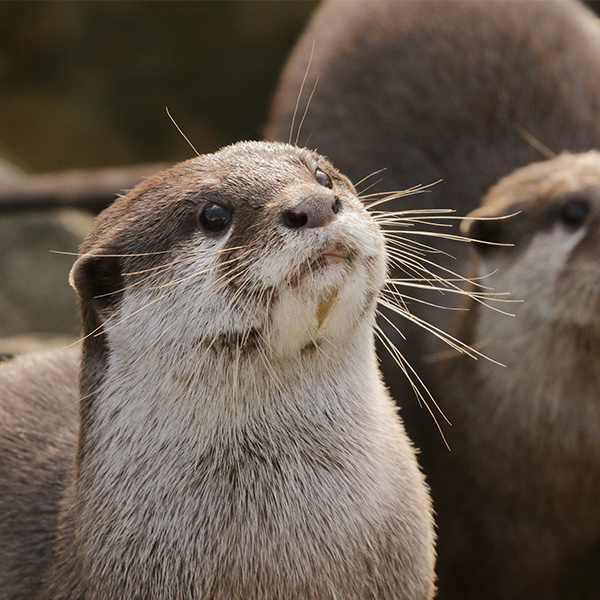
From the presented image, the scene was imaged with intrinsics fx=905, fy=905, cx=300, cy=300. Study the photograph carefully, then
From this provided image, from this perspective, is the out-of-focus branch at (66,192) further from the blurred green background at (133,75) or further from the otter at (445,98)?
the blurred green background at (133,75)

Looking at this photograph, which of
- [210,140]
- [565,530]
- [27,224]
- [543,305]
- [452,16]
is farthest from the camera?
[210,140]

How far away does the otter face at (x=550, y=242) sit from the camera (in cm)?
238

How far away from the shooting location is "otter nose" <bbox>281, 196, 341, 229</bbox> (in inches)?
56.9

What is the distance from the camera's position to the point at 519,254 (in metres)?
2.55

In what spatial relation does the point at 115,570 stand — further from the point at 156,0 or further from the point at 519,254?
the point at 156,0

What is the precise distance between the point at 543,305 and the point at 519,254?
18cm

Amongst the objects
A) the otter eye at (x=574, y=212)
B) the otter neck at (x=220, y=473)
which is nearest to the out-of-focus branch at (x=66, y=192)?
the otter eye at (x=574, y=212)

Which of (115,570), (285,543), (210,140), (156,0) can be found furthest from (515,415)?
(156,0)

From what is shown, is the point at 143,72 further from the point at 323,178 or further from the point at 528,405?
Result: the point at 323,178

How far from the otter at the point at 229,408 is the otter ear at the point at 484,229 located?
3.03 ft

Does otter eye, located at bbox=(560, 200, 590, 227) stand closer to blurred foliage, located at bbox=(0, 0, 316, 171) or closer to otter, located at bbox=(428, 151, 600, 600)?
otter, located at bbox=(428, 151, 600, 600)

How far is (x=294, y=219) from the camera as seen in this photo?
1.45 metres

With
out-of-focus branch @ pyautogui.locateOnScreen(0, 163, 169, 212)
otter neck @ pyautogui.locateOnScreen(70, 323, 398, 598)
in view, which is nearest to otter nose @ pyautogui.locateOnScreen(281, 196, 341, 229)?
otter neck @ pyautogui.locateOnScreen(70, 323, 398, 598)

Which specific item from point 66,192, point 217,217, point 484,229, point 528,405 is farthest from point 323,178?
point 66,192
